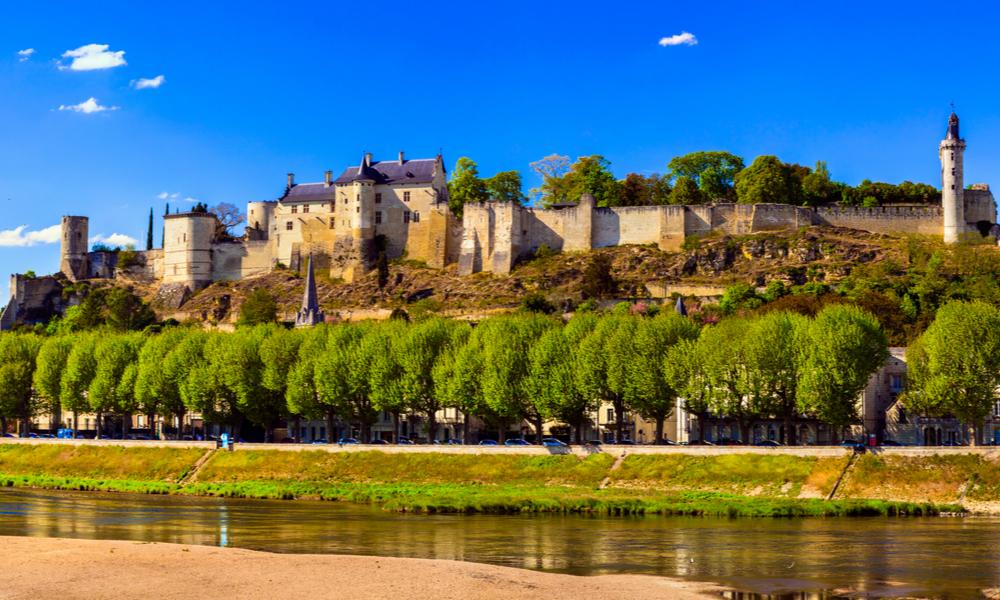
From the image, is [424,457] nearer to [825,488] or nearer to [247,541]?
[825,488]

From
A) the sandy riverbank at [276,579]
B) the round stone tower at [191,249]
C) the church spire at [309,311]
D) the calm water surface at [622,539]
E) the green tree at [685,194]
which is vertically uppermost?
the green tree at [685,194]

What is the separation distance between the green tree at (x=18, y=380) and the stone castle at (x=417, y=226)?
132 ft

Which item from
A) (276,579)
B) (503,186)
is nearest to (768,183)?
(503,186)

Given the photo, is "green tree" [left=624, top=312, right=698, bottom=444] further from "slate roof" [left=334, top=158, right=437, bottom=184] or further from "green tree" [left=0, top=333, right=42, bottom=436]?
"slate roof" [left=334, top=158, right=437, bottom=184]

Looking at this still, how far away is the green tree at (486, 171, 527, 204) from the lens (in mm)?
138000

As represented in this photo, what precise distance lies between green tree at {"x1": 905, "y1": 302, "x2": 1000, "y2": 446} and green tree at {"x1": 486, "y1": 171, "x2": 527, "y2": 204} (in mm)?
75834

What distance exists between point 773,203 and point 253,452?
209 ft

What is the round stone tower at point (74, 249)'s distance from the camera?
147 metres

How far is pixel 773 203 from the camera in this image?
122 meters

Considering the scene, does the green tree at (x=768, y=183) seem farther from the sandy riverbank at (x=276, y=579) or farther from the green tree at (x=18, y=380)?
the sandy riverbank at (x=276, y=579)

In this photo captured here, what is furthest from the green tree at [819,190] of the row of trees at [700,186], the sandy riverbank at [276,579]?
the sandy riverbank at [276,579]

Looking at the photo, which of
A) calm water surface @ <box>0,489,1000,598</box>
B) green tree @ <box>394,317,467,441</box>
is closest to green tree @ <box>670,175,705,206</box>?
green tree @ <box>394,317,467,441</box>

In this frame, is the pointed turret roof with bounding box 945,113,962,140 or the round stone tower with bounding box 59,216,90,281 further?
the round stone tower with bounding box 59,216,90,281

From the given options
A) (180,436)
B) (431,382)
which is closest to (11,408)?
(180,436)
